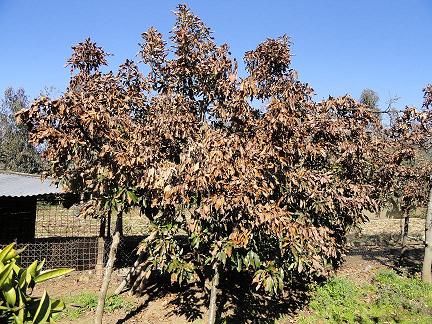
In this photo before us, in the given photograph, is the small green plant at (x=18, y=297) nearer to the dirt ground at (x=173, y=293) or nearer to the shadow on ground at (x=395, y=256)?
the dirt ground at (x=173, y=293)

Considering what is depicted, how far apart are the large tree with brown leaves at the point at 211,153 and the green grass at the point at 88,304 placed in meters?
0.77

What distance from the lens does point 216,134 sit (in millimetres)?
5309

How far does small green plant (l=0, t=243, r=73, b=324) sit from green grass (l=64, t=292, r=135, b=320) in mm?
4259

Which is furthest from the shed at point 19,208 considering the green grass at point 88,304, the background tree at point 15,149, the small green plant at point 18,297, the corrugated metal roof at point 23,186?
the background tree at point 15,149

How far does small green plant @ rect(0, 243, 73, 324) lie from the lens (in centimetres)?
351

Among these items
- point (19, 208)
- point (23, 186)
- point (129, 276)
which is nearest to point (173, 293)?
point (129, 276)

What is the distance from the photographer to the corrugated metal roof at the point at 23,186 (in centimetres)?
980

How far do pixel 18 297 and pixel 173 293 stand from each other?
17.8 ft

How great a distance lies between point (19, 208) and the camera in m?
13.1

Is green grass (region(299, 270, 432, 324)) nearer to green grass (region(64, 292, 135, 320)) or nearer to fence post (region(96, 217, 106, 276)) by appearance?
green grass (region(64, 292, 135, 320))

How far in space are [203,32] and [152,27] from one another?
3.46ft

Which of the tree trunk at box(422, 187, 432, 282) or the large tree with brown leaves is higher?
the large tree with brown leaves

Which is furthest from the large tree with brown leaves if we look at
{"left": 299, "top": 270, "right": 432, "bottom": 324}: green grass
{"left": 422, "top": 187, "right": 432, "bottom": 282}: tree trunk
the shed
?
the shed

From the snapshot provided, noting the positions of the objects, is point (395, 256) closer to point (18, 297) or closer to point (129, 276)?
point (129, 276)
